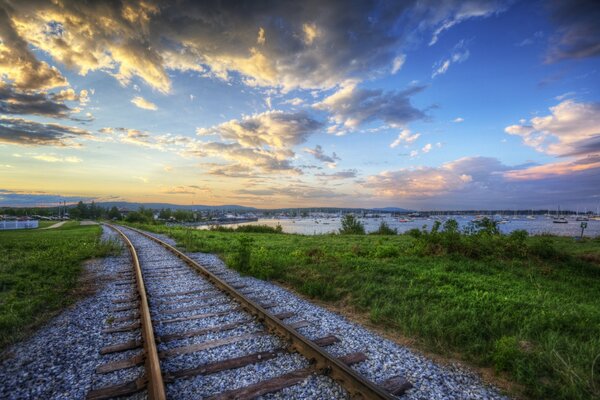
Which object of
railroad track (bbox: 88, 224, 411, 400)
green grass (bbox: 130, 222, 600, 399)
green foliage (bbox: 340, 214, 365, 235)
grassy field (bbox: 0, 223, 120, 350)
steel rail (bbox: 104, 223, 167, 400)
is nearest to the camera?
steel rail (bbox: 104, 223, 167, 400)

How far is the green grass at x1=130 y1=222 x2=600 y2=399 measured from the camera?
13.7ft

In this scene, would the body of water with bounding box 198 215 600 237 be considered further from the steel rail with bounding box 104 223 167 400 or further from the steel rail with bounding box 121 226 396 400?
the steel rail with bounding box 104 223 167 400

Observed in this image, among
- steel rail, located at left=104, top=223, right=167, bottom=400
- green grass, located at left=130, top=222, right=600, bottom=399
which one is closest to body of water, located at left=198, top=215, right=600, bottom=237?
green grass, located at left=130, top=222, right=600, bottom=399

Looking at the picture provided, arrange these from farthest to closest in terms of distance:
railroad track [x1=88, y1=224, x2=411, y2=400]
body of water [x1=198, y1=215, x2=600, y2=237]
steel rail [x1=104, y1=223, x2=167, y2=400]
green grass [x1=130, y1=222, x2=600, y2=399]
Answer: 1. body of water [x1=198, y1=215, x2=600, y2=237]
2. green grass [x1=130, y1=222, x2=600, y2=399]
3. railroad track [x1=88, y1=224, x2=411, y2=400]
4. steel rail [x1=104, y1=223, x2=167, y2=400]

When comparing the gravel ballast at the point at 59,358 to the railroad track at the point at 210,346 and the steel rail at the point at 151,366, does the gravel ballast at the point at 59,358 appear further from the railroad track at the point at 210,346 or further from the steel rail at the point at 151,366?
the steel rail at the point at 151,366

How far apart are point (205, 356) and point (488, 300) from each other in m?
6.25

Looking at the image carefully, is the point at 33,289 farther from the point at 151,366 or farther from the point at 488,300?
the point at 488,300

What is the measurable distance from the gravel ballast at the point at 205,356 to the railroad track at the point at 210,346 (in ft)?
0.12

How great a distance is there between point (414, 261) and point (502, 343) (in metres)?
7.22

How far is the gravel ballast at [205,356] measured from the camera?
3721 mm

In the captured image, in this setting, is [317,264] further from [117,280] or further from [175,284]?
[117,280]

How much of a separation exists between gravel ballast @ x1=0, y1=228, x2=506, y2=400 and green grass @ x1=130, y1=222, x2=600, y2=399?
A: 0.69 m

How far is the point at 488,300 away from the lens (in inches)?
268

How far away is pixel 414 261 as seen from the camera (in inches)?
460
